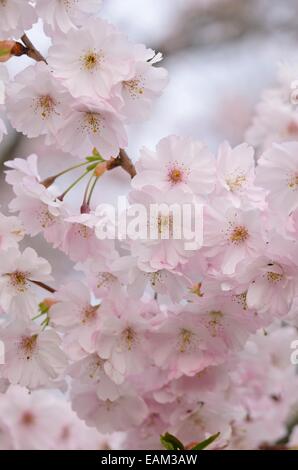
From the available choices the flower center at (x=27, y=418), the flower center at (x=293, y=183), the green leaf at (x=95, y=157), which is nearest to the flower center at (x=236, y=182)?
the flower center at (x=293, y=183)

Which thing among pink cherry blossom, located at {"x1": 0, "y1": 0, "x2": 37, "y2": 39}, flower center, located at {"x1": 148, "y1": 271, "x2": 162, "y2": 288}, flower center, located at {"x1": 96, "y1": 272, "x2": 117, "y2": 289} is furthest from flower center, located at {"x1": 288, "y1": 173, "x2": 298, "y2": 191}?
pink cherry blossom, located at {"x1": 0, "y1": 0, "x2": 37, "y2": 39}

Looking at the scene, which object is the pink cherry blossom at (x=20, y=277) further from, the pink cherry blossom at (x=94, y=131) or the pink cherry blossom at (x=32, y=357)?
the pink cherry blossom at (x=94, y=131)

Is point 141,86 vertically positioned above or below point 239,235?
above

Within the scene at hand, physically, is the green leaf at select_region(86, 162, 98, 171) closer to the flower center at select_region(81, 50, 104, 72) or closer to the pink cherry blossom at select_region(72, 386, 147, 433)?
the flower center at select_region(81, 50, 104, 72)

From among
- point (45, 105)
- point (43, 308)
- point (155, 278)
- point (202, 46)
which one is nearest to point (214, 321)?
point (155, 278)

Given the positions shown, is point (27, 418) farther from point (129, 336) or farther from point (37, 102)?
point (37, 102)
